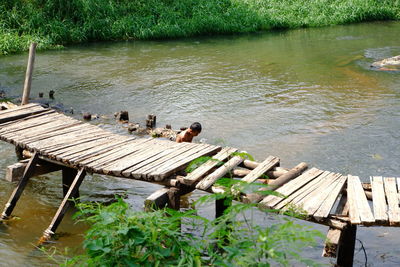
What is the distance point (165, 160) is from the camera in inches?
262

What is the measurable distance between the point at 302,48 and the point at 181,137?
13467mm

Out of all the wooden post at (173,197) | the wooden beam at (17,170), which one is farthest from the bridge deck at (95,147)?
the wooden beam at (17,170)

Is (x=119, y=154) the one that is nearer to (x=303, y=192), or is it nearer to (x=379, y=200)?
(x=303, y=192)

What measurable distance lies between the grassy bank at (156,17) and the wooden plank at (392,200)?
648 inches

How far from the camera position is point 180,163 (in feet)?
21.2

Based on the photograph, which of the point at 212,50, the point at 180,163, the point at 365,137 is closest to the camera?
the point at 180,163

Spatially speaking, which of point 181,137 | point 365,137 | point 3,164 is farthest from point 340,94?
point 3,164

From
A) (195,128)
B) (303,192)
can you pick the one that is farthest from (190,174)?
(195,128)

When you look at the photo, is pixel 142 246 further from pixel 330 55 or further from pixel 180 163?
pixel 330 55

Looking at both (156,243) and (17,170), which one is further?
(17,170)

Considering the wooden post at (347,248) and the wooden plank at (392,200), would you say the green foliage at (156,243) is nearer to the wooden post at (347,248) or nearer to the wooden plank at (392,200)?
the wooden plank at (392,200)

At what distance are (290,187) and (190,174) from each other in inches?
45.1

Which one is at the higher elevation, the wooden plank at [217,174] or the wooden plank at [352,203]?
the wooden plank at [217,174]

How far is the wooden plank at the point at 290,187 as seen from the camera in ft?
18.5
